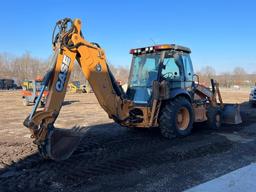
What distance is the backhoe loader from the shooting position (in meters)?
5.77

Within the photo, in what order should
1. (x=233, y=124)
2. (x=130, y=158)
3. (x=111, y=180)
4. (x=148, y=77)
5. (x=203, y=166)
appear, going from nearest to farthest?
(x=111, y=180), (x=203, y=166), (x=130, y=158), (x=148, y=77), (x=233, y=124)

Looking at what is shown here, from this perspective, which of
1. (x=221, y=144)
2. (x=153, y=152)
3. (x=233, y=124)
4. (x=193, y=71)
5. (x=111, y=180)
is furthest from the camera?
(x=233, y=124)

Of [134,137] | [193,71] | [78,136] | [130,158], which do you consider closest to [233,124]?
[193,71]

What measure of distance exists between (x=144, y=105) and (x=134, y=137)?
1064 mm

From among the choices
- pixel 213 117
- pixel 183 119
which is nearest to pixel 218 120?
pixel 213 117

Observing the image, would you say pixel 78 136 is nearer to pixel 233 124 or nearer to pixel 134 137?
pixel 134 137

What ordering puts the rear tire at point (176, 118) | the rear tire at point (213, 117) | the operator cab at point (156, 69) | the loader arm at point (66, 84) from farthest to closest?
the rear tire at point (213, 117)
the operator cab at point (156, 69)
the rear tire at point (176, 118)
the loader arm at point (66, 84)

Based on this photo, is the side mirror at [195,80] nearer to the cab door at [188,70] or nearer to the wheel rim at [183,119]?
the cab door at [188,70]

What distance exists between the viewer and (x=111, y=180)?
203 inches

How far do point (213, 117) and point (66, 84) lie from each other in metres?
5.55

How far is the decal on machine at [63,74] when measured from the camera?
231 inches

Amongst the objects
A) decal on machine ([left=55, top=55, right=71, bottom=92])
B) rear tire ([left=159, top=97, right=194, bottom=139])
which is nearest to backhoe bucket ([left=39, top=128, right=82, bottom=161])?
decal on machine ([left=55, top=55, right=71, bottom=92])

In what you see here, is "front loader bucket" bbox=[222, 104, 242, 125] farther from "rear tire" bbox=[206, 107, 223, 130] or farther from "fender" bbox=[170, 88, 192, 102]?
"fender" bbox=[170, 88, 192, 102]

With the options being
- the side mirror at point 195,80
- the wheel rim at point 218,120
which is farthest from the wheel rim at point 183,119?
the wheel rim at point 218,120
